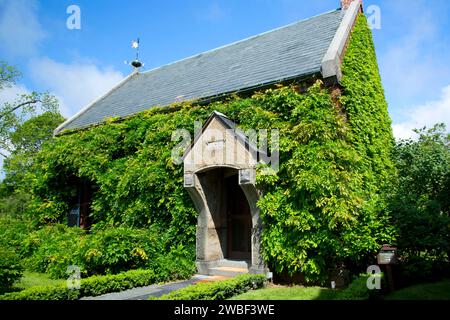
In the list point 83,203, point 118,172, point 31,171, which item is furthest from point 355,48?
point 31,171

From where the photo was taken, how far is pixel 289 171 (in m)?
7.65

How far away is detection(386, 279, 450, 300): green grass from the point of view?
215 inches

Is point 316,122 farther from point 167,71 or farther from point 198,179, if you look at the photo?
point 167,71

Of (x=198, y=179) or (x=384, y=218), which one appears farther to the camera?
(x=198, y=179)

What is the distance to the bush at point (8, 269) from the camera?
695cm

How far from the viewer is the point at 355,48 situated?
10.5 metres

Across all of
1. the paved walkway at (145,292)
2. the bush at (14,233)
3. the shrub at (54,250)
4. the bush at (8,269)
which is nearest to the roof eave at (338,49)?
the paved walkway at (145,292)

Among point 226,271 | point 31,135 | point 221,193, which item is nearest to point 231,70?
point 221,193

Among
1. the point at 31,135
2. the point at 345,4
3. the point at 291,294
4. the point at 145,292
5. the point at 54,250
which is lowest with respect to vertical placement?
the point at 145,292

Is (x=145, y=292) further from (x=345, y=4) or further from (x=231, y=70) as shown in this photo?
(x=345, y=4)

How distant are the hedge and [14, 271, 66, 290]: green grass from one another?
1.30 metres

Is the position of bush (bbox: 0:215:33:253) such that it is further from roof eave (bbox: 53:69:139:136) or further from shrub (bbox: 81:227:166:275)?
roof eave (bbox: 53:69:139:136)

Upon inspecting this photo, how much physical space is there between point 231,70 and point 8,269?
8.92m

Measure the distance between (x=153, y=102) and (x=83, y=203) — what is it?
5415mm
